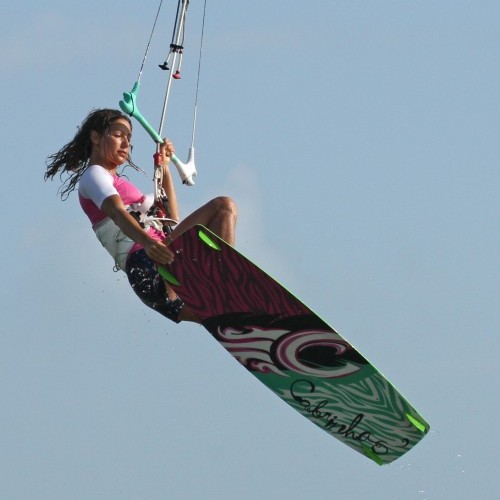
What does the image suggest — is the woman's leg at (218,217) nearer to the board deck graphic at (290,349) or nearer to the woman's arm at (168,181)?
the board deck graphic at (290,349)

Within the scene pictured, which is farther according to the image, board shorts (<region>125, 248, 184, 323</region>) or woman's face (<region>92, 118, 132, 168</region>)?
woman's face (<region>92, 118, 132, 168</region>)

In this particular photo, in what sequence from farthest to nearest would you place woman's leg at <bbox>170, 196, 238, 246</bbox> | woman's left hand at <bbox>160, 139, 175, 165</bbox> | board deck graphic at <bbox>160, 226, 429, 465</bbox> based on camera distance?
woman's left hand at <bbox>160, 139, 175, 165</bbox>
board deck graphic at <bbox>160, 226, 429, 465</bbox>
woman's leg at <bbox>170, 196, 238, 246</bbox>

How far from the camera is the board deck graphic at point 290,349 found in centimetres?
815

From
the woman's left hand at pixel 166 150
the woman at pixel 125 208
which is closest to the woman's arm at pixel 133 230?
the woman at pixel 125 208

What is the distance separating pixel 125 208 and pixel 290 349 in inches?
55.6

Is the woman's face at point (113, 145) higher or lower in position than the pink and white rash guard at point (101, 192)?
higher

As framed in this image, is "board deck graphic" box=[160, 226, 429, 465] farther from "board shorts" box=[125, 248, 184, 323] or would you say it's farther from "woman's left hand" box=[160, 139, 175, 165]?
"woman's left hand" box=[160, 139, 175, 165]

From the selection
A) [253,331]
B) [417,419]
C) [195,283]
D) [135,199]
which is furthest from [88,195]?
[417,419]

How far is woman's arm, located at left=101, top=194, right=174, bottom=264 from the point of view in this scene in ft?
25.9

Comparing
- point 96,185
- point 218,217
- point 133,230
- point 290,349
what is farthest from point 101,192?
point 290,349

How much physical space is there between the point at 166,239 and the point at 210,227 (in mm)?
330

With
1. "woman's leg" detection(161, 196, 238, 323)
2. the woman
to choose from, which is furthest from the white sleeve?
"woman's leg" detection(161, 196, 238, 323)

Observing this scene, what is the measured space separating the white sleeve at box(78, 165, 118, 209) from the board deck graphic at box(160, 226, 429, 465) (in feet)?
1.71

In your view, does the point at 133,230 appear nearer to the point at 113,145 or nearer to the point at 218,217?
the point at 218,217
